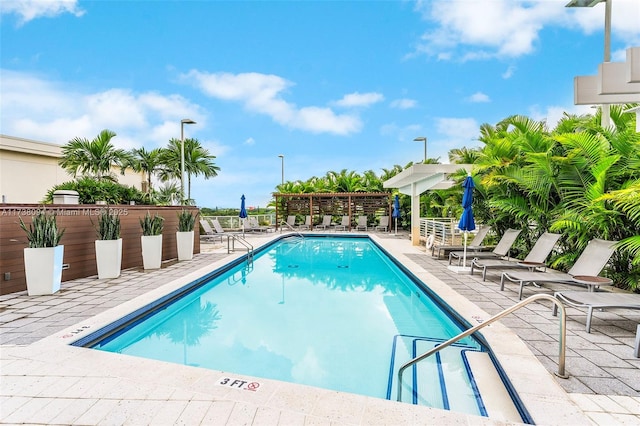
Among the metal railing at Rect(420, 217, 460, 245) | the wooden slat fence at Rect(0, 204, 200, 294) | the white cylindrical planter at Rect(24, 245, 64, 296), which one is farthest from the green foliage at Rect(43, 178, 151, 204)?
the metal railing at Rect(420, 217, 460, 245)

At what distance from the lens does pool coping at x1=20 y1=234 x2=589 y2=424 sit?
2.43 metres

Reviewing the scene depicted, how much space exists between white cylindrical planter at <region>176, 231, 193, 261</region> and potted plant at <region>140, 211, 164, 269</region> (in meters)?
1.27

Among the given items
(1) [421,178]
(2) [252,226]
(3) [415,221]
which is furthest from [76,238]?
(2) [252,226]

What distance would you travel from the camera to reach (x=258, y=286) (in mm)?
7801

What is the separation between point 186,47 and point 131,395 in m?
17.0

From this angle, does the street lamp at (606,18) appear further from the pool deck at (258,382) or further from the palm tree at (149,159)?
the palm tree at (149,159)

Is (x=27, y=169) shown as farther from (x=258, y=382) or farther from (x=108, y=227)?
(x=258, y=382)

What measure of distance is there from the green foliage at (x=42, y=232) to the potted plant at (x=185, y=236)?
11.5ft

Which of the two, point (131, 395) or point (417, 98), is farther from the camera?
point (417, 98)

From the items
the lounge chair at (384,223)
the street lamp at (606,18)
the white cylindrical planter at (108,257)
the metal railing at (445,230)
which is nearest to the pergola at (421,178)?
the metal railing at (445,230)

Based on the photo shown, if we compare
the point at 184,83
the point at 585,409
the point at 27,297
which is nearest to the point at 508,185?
the point at 585,409

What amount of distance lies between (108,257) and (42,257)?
4.10 ft

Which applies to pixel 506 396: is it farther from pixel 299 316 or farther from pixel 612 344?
pixel 299 316

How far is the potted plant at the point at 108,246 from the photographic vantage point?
6.71 meters
